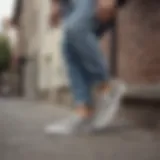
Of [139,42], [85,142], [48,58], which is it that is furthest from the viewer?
[48,58]

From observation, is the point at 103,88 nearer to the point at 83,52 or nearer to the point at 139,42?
the point at 83,52

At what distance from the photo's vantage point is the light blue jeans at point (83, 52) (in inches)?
46.7

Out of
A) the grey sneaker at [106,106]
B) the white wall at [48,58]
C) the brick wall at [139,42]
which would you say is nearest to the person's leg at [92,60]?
the grey sneaker at [106,106]

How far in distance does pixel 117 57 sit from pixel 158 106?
0.66 metres

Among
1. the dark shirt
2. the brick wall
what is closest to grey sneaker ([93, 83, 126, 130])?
the dark shirt

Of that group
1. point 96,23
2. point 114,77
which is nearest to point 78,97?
point 96,23

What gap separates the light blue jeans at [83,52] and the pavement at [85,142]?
0.41 feet

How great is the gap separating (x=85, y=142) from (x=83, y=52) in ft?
0.98

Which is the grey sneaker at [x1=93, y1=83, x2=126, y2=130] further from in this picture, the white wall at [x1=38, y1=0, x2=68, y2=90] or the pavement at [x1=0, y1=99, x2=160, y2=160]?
the white wall at [x1=38, y1=0, x2=68, y2=90]

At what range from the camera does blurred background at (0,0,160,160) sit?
0.87 m

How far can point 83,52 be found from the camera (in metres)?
1.21

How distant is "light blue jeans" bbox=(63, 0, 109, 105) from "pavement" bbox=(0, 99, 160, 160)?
0.12 meters

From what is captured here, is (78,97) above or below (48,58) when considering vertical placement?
above

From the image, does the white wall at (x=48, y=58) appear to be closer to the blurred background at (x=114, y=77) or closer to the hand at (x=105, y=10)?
the blurred background at (x=114, y=77)
